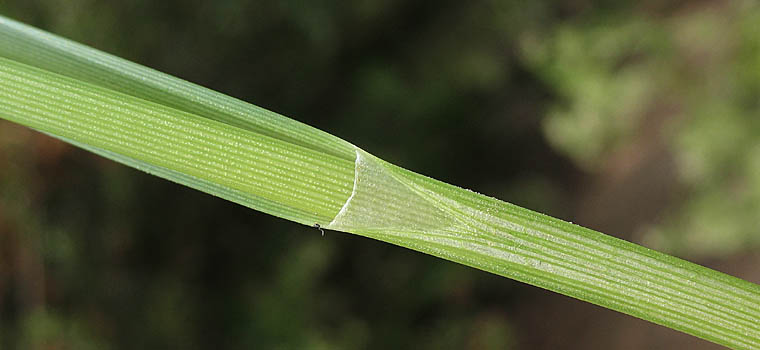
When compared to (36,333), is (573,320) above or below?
above

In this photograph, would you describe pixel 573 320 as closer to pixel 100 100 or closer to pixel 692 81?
pixel 692 81

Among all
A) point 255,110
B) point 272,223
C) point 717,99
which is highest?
point 717,99

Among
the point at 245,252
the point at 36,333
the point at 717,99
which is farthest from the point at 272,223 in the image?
the point at 717,99

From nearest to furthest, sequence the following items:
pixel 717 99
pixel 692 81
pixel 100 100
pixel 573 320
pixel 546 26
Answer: pixel 100 100 → pixel 717 99 → pixel 692 81 → pixel 546 26 → pixel 573 320

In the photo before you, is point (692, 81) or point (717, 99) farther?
point (692, 81)

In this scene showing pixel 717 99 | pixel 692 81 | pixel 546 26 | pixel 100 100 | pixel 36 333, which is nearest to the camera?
pixel 100 100

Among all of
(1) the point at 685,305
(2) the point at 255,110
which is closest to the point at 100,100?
(2) the point at 255,110
